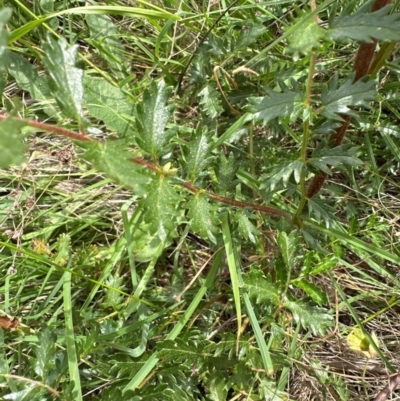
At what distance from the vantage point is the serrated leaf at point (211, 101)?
5.10 ft

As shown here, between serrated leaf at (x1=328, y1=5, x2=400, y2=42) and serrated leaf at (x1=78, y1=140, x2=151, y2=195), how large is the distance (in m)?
0.43

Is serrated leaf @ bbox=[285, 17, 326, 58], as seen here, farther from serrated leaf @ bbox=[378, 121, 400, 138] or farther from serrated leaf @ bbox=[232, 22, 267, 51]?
serrated leaf @ bbox=[378, 121, 400, 138]

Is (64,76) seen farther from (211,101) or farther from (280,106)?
(211,101)

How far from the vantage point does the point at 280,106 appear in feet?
3.64

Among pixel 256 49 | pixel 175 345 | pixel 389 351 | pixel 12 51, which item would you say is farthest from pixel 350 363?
pixel 12 51

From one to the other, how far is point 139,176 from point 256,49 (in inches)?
39.7

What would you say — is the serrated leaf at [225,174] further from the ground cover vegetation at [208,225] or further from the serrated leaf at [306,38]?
the serrated leaf at [306,38]

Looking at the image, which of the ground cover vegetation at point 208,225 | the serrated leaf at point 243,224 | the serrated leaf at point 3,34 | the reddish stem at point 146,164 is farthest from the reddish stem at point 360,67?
the serrated leaf at point 3,34

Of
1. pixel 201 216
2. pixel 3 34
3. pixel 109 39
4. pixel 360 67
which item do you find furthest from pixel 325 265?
pixel 109 39

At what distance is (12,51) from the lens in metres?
→ 1.81

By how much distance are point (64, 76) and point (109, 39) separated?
43.0 inches

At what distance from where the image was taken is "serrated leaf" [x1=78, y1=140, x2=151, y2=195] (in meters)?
0.85

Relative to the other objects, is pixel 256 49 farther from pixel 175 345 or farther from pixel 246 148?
pixel 175 345

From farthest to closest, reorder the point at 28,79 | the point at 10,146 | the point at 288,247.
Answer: the point at 28,79
the point at 288,247
the point at 10,146
